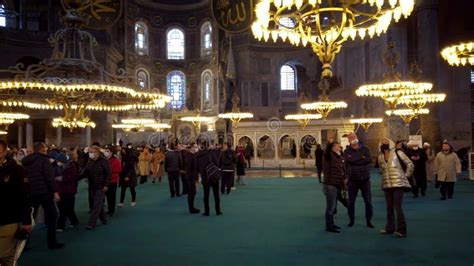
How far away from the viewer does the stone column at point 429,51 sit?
66.1 ft

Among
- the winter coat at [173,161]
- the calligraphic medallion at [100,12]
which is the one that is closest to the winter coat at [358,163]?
the winter coat at [173,161]

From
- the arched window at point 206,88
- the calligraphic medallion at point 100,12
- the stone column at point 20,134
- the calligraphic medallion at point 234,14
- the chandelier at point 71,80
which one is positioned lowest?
the stone column at point 20,134

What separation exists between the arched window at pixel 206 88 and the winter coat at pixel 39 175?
110ft

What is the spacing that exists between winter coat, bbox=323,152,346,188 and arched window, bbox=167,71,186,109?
3533 cm

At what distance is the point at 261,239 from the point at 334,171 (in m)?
1.64

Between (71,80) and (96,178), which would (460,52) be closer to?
(96,178)

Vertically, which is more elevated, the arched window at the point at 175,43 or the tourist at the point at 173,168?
the arched window at the point at 175,43

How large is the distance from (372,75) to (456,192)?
12.9 meters

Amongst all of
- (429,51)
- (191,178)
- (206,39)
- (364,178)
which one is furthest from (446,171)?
(206,39)

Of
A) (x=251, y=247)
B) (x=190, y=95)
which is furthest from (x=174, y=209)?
(x=190, y=95)

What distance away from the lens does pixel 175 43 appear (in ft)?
139

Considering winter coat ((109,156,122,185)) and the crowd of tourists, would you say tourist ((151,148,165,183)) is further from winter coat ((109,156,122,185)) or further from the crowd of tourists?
winter coat ((109,156,122,185))

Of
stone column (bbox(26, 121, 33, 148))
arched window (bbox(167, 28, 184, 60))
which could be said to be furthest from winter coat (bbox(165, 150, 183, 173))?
arched window (bbox(167, 28, 184, 60))

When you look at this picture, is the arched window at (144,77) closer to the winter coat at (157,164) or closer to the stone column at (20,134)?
the stone column at (20,134)
